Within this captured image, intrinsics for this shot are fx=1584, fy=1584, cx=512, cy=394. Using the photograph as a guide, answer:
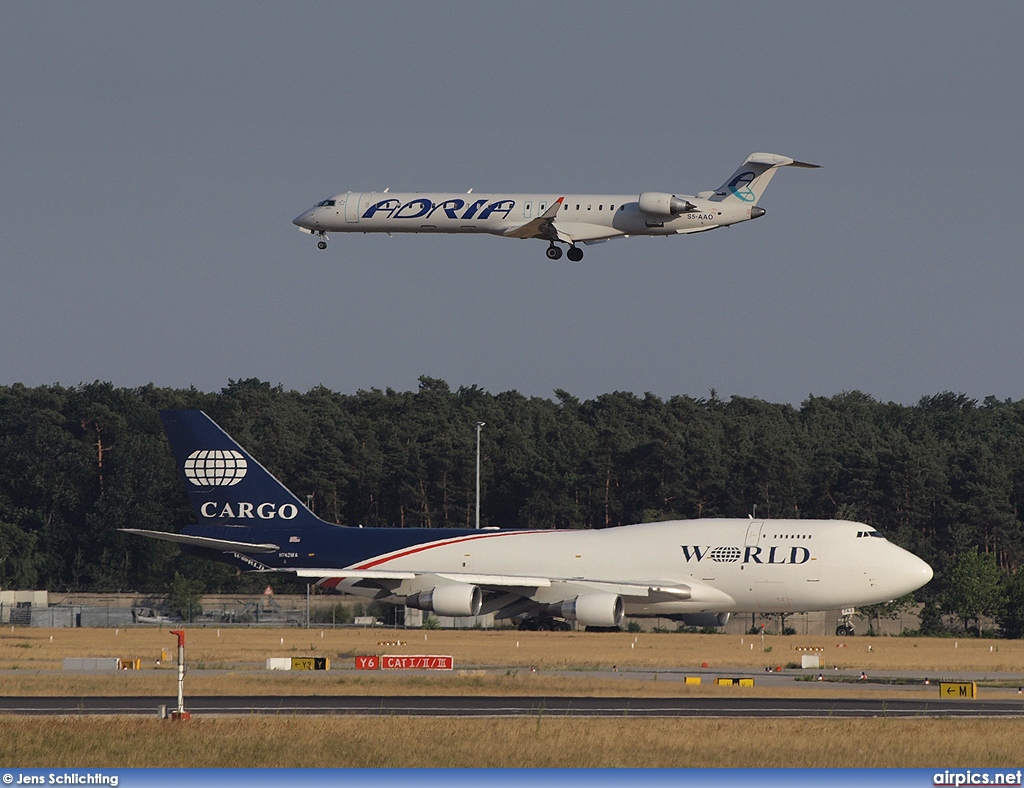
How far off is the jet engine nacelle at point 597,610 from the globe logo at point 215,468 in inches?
606

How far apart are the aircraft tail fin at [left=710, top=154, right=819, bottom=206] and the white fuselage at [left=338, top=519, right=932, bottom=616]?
1324 cm

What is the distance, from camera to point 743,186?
2398 inches

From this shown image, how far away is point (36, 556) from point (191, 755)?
303 feet

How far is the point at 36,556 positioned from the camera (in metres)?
110

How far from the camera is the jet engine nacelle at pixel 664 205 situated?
5169 cm

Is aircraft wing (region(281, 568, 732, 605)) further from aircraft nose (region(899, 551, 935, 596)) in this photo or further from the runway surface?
the runway surface

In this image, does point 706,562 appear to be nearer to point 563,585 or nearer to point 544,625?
point 563,585

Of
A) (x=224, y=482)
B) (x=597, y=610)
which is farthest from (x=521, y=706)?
(x=224, y=482)

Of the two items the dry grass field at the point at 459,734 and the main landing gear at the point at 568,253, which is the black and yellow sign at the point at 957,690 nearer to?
the dry grass field at the point at 459,734

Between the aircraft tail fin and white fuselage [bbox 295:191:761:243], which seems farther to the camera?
the aircraft tail fin

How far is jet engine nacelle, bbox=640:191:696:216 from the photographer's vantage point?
51.7 metres

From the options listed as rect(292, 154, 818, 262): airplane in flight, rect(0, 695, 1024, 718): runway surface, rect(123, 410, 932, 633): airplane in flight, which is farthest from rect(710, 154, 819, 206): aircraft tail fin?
rect(0, 695, 1024, 718): runway surface

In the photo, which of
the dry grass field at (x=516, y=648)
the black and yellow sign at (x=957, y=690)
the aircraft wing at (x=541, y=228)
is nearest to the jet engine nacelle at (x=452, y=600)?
the dry grass field at (x=516, y=648)

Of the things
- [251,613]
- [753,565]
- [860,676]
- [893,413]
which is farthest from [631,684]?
[893,413]
